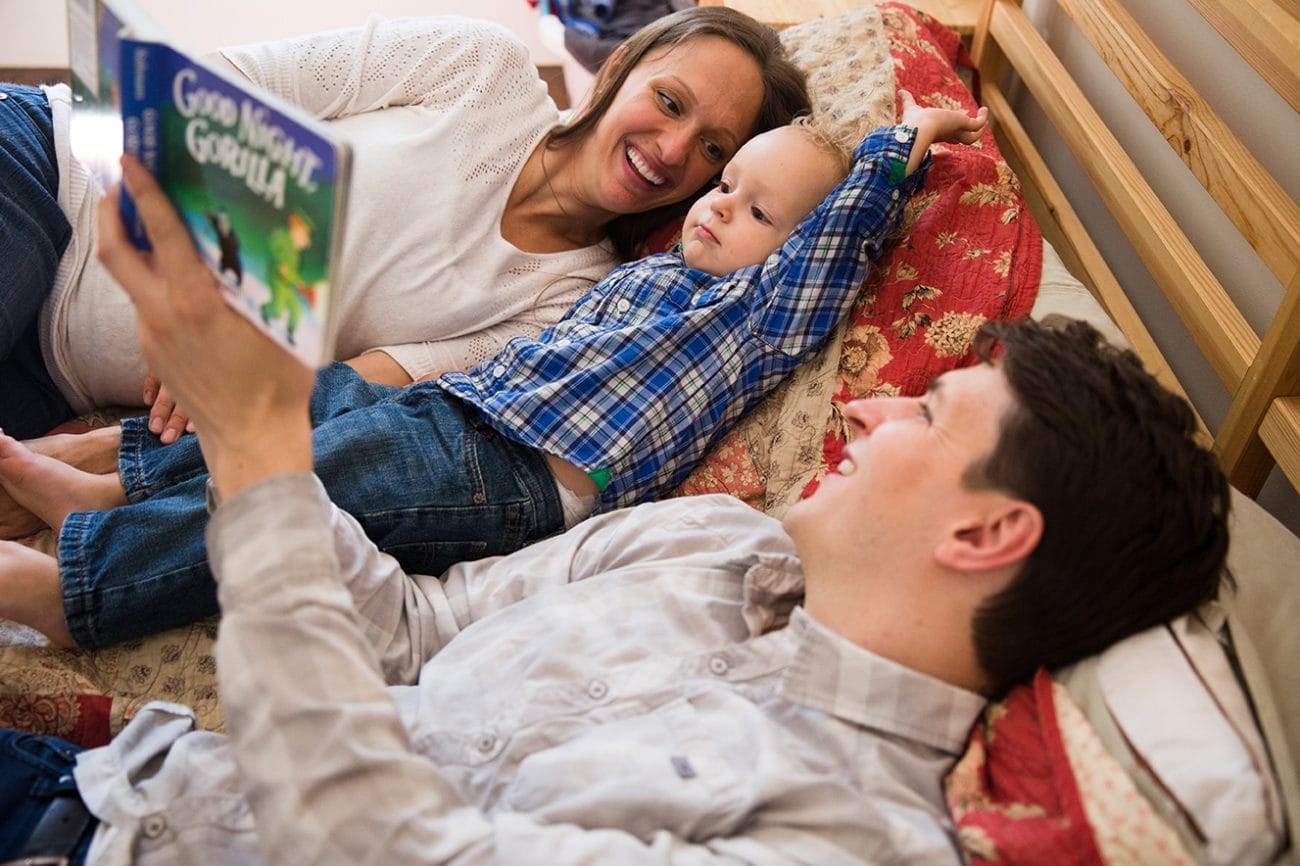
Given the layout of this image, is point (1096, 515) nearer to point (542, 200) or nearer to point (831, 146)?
point (831, 146)

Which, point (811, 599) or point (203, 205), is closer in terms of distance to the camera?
point (203, 205)

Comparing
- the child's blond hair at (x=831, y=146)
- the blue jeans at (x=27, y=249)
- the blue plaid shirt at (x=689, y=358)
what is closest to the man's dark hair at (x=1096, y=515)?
the blue plaid shirt at (x=689, y=358)

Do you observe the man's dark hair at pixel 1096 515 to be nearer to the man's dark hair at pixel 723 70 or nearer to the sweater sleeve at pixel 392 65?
the man's dark hair at pixel 723 70

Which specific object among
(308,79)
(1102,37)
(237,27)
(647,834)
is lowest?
(237,27)

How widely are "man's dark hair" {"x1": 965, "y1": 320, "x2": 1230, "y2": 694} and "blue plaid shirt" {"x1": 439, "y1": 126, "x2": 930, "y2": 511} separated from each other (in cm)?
56

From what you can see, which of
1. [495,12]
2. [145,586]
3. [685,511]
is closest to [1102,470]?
[685,511]

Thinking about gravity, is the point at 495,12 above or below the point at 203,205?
below

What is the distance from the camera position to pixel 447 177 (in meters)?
1.84

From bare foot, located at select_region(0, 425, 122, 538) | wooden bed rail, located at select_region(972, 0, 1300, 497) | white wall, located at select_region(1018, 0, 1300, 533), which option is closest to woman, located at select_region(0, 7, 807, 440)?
bare foot, located at select_region(0, 425, 122, 538)

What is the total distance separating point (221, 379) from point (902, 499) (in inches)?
25.4

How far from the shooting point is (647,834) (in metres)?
0.95

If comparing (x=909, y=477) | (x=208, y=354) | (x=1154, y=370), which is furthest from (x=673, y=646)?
(x=1154, y=370)

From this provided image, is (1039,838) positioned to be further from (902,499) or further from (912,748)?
(902,499)

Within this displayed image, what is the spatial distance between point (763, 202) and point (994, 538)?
889 mm
